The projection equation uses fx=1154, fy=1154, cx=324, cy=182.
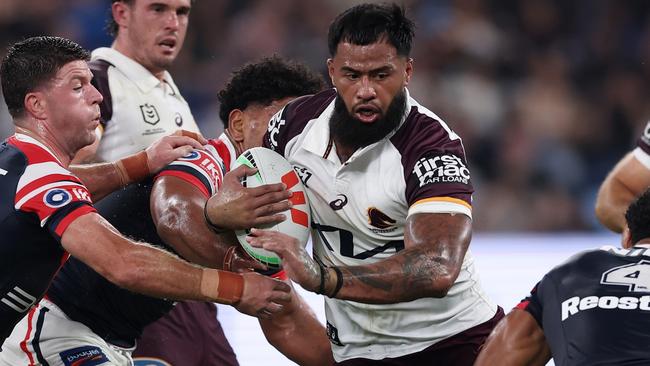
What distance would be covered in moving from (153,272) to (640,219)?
162 cm

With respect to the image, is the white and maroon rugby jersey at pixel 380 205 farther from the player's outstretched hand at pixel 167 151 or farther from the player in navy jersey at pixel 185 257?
the player's outstretched hand at pixel 167 151

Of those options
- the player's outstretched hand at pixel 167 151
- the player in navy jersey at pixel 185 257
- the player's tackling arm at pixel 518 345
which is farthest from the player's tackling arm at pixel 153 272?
the player's outstretched hand at pixel 167 151

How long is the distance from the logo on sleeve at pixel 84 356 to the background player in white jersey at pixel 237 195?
1.75 feet

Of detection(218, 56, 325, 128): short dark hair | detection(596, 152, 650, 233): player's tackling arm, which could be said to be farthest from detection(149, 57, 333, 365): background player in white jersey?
detection(596, 152, 650, 233): player's tackling arm

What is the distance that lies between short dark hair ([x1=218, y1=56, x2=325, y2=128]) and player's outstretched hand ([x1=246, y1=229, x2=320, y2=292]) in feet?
4.59

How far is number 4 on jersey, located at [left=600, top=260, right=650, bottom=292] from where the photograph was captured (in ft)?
11.4

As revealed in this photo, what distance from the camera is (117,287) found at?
4.79 meters

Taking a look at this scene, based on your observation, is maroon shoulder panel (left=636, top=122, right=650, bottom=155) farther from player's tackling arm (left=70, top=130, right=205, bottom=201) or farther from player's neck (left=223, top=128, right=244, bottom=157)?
player's tackling arm (left=70, top=130, right=205, bottom=201)

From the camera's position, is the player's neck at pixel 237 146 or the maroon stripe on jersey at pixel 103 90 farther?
the maroon stripe on jersey at pixel 103 90

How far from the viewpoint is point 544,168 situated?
1080 cm

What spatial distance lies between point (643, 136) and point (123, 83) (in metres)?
2.64

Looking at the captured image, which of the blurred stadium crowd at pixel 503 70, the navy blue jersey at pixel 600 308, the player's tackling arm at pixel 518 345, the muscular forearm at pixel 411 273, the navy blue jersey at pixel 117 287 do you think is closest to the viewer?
the navy blue jersey at pixel 600 308

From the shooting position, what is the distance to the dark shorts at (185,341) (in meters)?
5.24

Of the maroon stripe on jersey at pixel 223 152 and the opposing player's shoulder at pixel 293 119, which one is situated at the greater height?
the opposing player's shoulder at pixel 293 119
